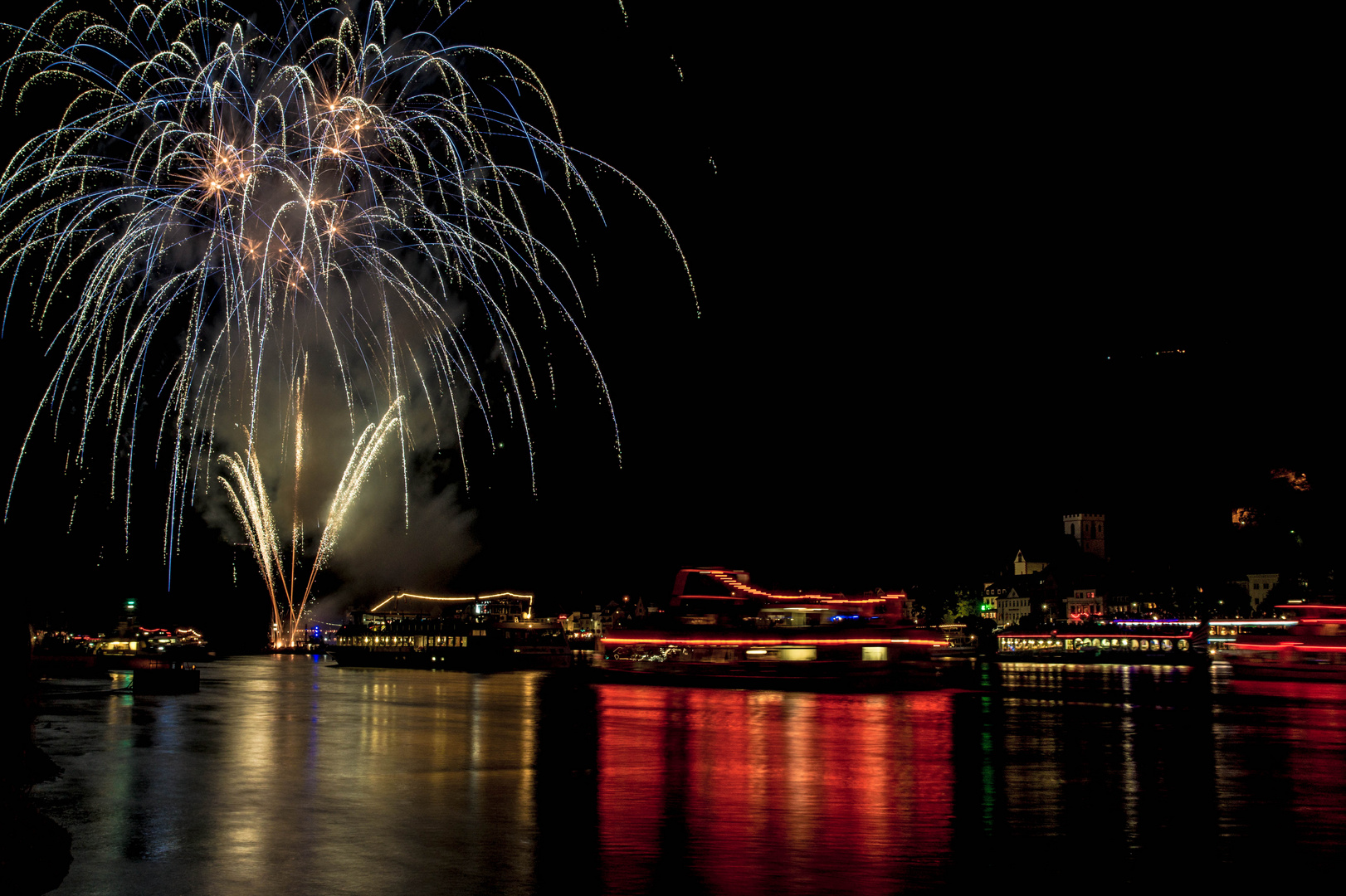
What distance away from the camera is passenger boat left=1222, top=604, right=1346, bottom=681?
129 feet

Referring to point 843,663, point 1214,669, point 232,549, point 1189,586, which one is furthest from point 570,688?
point 1189,586

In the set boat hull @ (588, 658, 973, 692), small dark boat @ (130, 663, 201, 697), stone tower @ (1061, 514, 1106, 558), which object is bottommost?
boat hull @ (588, 658, 973, 692)

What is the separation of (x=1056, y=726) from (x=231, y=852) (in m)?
15.9

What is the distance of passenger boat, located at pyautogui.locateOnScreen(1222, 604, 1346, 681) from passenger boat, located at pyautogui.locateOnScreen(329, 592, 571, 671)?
3416 centimetres

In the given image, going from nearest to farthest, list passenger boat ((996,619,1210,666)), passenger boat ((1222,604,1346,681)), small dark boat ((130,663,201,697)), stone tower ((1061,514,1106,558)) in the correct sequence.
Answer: small dark boat ((130,663,201,697)) < passenger boat ((1222,604,1346,681)) < passenger boat ((996,619,1210,666)) < stone tower ((1061,514,1106,558))

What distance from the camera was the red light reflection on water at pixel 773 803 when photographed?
7973mm

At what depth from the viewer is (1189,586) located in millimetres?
108562

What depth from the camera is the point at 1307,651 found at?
4050 centimetres

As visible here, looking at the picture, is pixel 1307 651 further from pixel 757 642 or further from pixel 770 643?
pixel 757 642

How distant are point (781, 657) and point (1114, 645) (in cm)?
4626

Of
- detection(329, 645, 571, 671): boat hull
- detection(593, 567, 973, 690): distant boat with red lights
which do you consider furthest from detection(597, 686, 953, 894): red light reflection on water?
detection(329, 645, 571, 671): boat hull

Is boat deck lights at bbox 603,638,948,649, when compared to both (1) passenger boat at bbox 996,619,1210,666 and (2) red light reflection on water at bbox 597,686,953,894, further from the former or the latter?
(1) passenger boat at bbox 996,619,1210,666

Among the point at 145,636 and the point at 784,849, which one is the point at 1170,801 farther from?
the point at 145,636

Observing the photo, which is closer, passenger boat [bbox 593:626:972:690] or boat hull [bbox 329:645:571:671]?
passenger boat [bbox 593:626:972:690]
